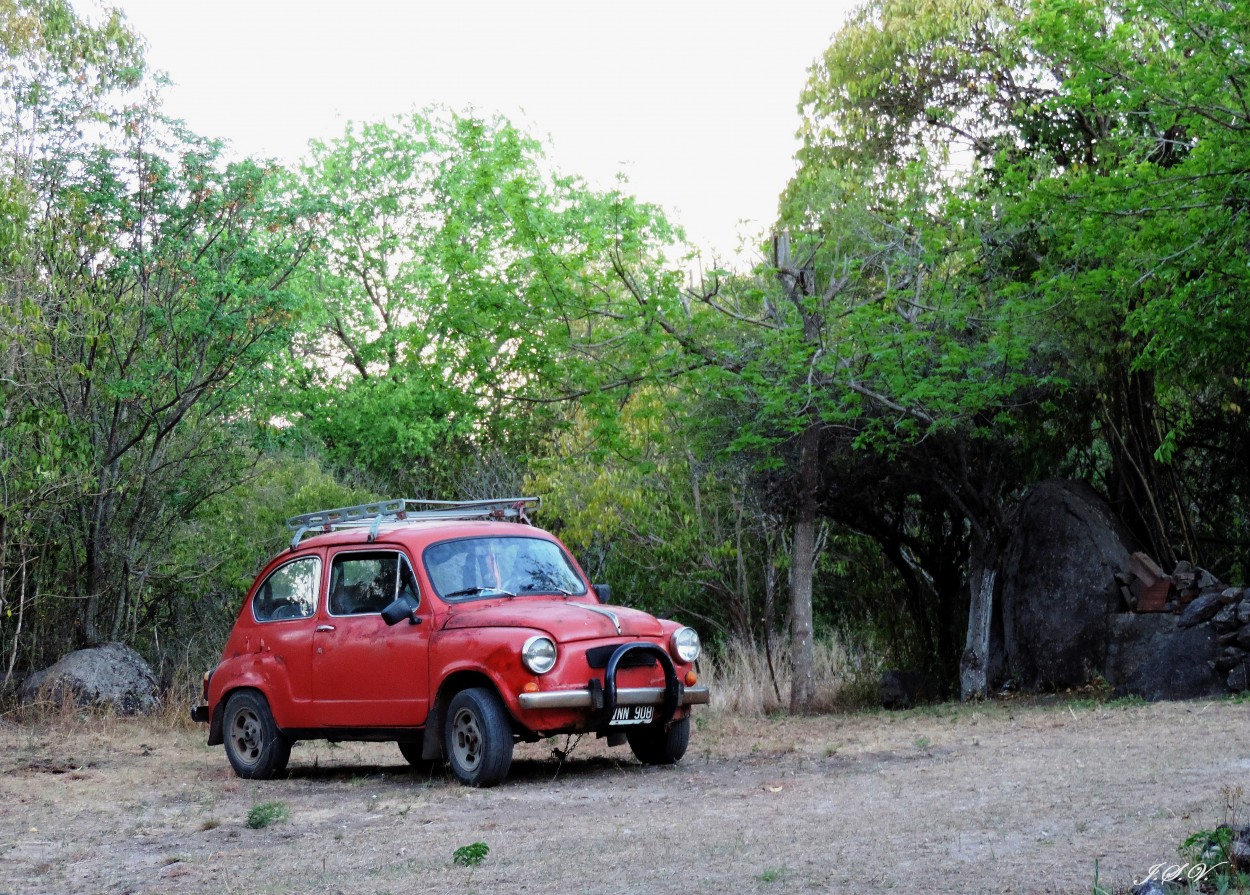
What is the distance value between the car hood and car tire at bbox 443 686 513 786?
519 millimetres

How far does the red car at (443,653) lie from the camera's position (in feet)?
30.6

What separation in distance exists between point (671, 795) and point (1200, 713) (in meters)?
5.72

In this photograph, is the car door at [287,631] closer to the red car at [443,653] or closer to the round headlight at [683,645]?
the red car at [443,653]

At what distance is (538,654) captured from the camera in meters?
9.23

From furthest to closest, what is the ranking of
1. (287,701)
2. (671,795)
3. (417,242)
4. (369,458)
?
(417,242)
(369,458)
(287,701)
(671,795)

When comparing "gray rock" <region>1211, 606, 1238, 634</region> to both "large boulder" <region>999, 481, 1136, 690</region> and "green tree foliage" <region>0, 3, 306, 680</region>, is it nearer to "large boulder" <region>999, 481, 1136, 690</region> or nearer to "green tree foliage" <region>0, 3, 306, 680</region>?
"large boulder" <region>999, 481, 1136, 690</region>

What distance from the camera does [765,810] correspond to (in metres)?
7.66

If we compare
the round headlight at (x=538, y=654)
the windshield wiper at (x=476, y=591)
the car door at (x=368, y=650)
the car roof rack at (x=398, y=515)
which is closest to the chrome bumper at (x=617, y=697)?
the round headlight at (x=538, y=654)

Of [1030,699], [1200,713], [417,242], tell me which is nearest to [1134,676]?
[1030,699]

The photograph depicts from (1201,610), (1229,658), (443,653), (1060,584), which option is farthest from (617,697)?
(1060,584)

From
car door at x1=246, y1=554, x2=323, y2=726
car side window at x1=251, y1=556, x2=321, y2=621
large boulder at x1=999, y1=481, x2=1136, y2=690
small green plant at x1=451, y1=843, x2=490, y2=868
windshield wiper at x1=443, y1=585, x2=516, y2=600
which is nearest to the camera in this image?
small green plant at x1=451, y1=843, x2=490, y2=868

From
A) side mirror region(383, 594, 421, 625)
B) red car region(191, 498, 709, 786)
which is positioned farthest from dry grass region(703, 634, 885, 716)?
side mirror region(383, 594, 421, 625)

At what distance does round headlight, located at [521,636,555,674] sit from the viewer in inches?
361

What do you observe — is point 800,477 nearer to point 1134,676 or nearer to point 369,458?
point 1134,676
